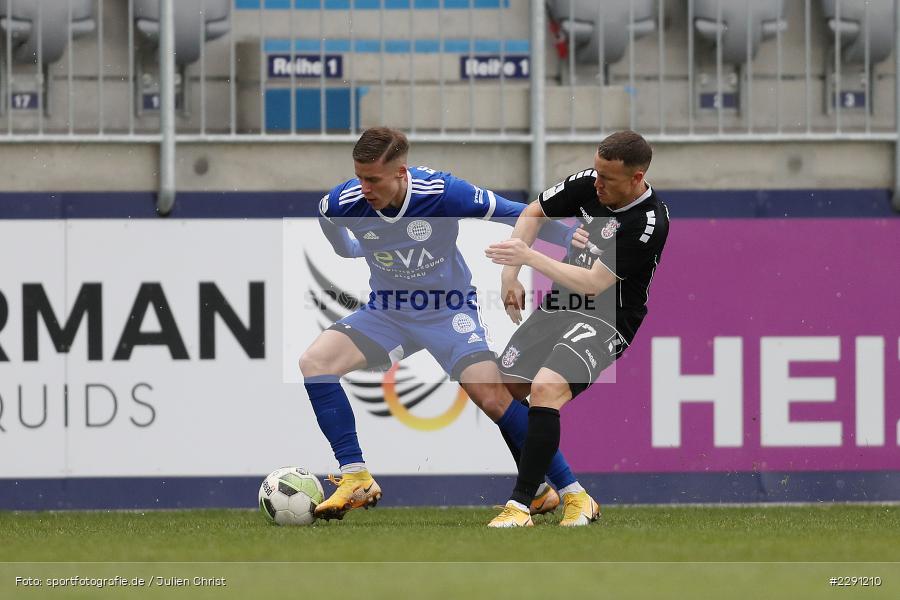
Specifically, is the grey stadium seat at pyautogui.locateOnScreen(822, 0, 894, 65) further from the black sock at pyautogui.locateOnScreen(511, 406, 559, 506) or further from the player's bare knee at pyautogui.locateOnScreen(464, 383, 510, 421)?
the black sock at pyautogui.locateOnScreen(511, 406, 559, 506)

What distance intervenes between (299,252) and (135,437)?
4.06 ft

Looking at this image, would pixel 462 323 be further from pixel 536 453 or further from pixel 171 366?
pixel 171 366

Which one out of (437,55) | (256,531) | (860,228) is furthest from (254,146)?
(860,228)

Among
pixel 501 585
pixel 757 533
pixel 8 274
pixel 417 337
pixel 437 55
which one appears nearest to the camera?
pixel 501 585

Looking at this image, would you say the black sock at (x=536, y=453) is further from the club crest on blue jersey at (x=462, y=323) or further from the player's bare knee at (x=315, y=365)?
the player's bare knee at (x=315, y=365)

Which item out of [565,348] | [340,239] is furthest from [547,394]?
[340,239]

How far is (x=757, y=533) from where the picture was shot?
6023 mm

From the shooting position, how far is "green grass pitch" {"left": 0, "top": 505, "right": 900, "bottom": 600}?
4285mm

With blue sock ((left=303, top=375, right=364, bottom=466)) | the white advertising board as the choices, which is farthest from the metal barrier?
blue sock ((left=303, top=375, right=364, bottom=466))

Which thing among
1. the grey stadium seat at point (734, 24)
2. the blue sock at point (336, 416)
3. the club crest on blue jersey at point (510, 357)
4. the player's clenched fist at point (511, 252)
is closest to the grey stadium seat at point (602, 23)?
the grey stadium seat at point (734, 24)

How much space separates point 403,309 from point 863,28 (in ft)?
10.3

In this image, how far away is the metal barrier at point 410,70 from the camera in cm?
785

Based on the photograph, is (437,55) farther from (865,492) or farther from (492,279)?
(865,492)

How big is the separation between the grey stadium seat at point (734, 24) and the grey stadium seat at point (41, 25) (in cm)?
322
